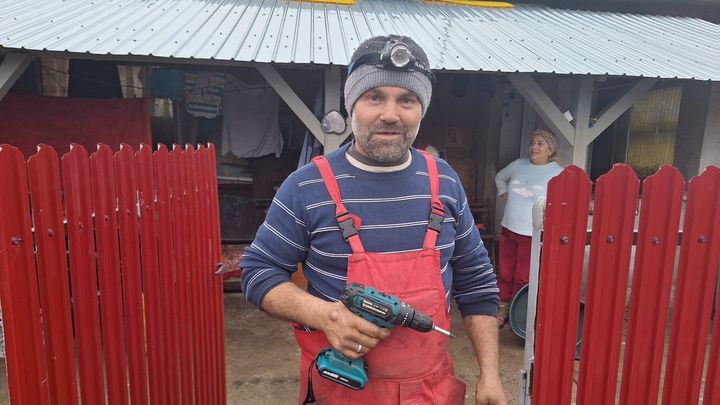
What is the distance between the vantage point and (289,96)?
454cm

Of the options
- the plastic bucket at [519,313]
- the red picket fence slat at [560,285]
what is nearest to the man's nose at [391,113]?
the red picket fence slat at [560,285]

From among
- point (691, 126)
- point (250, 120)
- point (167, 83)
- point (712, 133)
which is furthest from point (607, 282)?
point (167, 83)

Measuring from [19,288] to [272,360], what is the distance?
3197mm

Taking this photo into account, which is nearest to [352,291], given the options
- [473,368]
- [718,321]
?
[718,321]

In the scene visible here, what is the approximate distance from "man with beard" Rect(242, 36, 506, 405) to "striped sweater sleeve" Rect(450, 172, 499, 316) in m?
0.09

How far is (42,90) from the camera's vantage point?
21.0ft

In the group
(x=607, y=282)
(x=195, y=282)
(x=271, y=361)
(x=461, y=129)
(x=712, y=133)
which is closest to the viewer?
(x=607, y=282)

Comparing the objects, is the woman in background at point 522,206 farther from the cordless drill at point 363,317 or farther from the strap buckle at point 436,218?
the cordless drill at point 363,317

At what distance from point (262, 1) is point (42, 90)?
341 cm

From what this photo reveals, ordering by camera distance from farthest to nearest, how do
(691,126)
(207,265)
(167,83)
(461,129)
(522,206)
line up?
(461,129) → (167,83) → (691,126) → (522,206) → (207,265)

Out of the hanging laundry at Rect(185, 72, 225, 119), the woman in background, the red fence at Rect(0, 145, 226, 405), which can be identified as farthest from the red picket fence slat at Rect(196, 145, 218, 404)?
the hanging laundry at Rect(185, 72, 225, 119)

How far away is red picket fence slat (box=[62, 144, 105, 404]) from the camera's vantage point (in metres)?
1.57

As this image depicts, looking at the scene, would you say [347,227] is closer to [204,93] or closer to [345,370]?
[345,370]

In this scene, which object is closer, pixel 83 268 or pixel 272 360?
pixel 83 268
